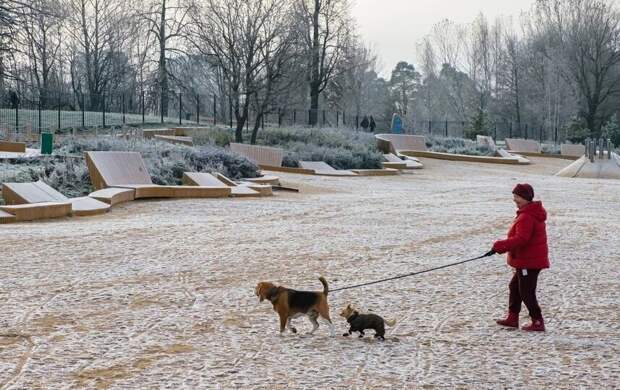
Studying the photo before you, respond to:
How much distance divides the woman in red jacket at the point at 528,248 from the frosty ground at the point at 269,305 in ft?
0.78

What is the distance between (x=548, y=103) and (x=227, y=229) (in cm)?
5049

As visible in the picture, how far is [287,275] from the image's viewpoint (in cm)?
745

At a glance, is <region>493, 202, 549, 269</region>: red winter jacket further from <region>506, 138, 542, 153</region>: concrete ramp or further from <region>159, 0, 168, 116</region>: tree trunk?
<region>159, 0, 168, 116</region>: tree trunk

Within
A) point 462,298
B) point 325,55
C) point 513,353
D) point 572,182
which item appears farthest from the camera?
point 325,55

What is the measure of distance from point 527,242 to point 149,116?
3877 cm

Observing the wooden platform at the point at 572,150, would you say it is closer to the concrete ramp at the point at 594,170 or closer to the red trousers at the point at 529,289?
the concrete ramp at the point at 594,170

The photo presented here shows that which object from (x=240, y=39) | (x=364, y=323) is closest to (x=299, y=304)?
(x=364, y=323)

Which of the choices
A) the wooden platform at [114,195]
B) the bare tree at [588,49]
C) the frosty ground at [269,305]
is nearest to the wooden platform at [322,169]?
the wooden platform at [114,195]

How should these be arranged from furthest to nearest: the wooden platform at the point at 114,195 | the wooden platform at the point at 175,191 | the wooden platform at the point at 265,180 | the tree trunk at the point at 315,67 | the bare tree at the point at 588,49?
the bare tree at the point at 588,49 < the tree trunk at the point at 315,67 < the wooden platform at the point at 265,180 < the wooden platform at the point at 175,191 < the wooden platform at the point at 114,195

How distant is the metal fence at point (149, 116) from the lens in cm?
3247

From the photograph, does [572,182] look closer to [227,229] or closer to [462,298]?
[227,229]

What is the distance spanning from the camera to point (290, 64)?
32594 mm

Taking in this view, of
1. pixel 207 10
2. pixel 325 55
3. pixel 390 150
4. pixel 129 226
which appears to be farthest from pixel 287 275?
pixel 325 55

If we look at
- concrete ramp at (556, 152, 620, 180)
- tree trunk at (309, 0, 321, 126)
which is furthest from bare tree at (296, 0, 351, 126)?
concrete ramp at (556, 152, 620, 180)
